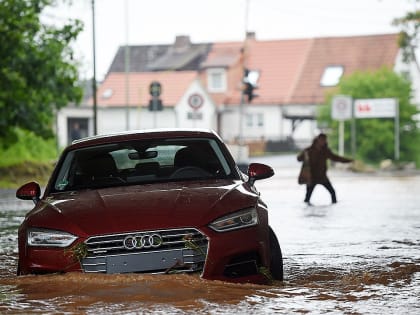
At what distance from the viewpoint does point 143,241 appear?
8.51 meters

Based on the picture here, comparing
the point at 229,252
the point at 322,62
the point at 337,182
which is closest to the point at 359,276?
the point at 229,252

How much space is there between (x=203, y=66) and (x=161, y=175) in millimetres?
81665

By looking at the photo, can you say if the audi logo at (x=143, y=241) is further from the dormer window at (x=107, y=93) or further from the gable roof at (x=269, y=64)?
the dormer window at (x=107, y=93)

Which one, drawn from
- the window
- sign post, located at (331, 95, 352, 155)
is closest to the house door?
the window

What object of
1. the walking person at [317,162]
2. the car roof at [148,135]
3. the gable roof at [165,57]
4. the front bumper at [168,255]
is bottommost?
the walking person at [317,162]


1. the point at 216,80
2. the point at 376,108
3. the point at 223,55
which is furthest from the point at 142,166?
the point at 223,55

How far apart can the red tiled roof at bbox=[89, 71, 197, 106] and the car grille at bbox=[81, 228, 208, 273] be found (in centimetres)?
8020

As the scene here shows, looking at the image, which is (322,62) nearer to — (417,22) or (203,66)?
(203,66)

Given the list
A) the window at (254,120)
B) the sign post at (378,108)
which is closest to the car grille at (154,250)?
the sign post at (378,108)

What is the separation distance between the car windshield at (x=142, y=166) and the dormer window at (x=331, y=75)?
74.6m

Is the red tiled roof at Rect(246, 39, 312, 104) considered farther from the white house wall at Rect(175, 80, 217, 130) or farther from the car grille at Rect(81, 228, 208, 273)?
the car grille at Rect(81, 228, 208, 273)

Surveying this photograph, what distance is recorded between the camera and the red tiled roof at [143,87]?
3531 inches

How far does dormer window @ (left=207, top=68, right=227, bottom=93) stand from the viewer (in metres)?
90.5

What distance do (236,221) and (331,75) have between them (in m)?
77.6
